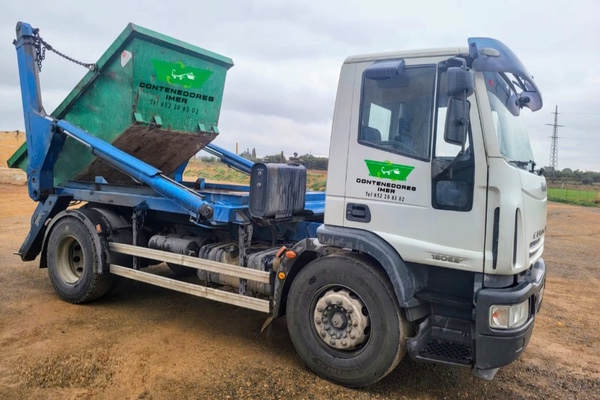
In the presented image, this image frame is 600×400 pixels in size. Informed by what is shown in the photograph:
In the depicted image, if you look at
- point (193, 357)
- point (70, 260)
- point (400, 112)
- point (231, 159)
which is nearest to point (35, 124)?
point (70, 260)

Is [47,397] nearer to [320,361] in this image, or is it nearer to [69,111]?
[320,361]

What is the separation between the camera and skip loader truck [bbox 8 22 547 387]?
3.46 meters

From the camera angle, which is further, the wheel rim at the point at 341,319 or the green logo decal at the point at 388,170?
the wheel rim at the point at 341,319

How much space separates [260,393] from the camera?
3783 mm

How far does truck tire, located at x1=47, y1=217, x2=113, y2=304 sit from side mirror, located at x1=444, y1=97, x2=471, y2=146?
432 cm

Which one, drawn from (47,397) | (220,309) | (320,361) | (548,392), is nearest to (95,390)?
(47,397)

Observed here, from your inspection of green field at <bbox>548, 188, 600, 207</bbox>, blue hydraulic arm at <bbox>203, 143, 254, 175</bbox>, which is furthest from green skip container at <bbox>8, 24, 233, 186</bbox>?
green field at <bbox>548, 188, 600, 207</bbox>

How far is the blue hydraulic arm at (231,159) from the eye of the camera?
7141 mm

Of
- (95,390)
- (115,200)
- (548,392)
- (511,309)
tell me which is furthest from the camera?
(115,200)

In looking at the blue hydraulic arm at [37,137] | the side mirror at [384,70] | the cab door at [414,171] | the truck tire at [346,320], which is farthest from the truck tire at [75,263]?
the side mirror at [384,70]

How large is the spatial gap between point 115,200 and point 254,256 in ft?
7.03

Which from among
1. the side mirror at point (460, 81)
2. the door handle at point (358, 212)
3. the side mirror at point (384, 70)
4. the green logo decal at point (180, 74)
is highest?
the green logo decal at point (180, 74)

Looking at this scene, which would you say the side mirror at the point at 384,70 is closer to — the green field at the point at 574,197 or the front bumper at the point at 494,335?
the front bumper at the point at 494,335

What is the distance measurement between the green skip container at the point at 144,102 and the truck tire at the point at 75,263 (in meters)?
0.78
